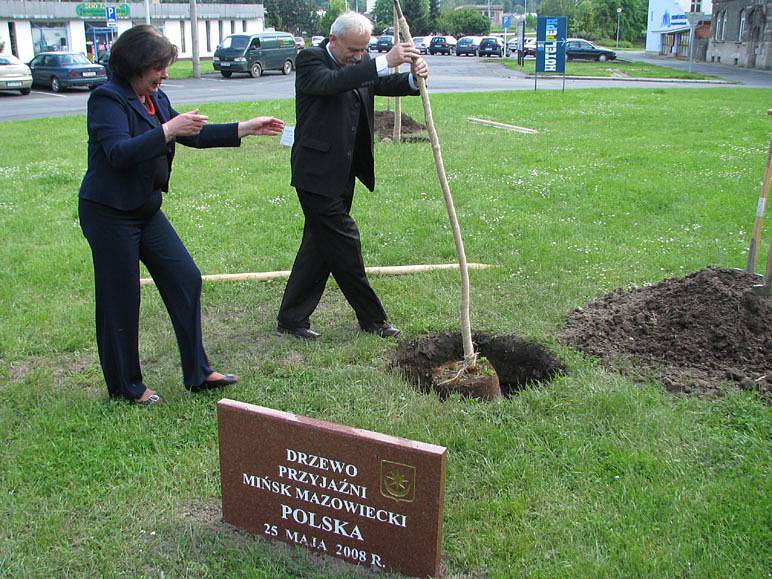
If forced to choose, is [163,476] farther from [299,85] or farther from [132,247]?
[299,85]

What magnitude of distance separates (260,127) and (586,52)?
5104 centimetres

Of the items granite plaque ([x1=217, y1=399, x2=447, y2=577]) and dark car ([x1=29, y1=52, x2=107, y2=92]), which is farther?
dark car ([x1=29, y1=52, x2=107, y2=92])

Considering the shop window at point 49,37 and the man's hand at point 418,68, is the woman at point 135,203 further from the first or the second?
the shop window at point 49,37

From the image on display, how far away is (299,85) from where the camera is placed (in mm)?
5133

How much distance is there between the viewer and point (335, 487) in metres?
3.09

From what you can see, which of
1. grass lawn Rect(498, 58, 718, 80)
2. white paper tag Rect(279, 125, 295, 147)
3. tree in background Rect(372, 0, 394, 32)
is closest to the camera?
white paper tag Rect(279, 125, 295, 147)

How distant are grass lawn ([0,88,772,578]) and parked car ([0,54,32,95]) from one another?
19751mm

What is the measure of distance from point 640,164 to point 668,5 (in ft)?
186

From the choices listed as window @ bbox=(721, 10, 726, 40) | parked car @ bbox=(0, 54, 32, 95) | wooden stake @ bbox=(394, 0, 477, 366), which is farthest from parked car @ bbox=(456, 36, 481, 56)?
wooden stake @ bbox=(394, 0, 477, 366)

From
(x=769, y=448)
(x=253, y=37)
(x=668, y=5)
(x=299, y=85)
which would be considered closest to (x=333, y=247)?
(x=299, y=85)

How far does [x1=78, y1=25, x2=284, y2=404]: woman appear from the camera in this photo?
409 cm

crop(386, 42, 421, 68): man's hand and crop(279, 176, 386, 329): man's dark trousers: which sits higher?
crop(386, 42, 421, 68): man's hand

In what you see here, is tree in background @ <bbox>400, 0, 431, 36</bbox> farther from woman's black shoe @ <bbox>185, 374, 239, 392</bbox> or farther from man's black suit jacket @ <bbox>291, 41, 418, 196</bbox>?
woman's black shoe @ <bbox>185, 374, 239, 392</bbox>

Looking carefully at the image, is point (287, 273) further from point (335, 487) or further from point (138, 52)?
point (335, 487)
